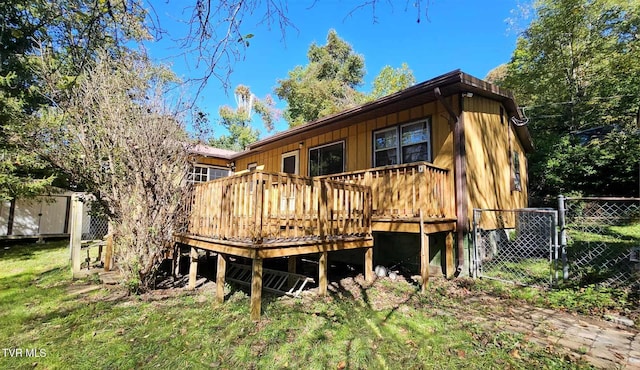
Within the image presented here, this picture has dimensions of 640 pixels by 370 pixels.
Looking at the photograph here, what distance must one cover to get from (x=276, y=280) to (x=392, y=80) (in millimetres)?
22656

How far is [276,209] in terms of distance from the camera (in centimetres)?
467

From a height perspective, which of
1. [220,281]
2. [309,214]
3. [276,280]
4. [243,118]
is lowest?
[276,280]

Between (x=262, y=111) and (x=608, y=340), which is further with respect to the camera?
(x=262, y=111)

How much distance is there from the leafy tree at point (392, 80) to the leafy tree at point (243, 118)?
9.78 m

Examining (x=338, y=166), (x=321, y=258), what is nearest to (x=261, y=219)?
(x=321, y=258)

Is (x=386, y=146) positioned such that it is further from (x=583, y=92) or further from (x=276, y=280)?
(x=583, y=92)

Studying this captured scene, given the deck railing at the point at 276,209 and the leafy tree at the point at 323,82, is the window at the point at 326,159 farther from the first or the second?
the leafy tree at the point at 323,82

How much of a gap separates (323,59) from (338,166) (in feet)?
63.4

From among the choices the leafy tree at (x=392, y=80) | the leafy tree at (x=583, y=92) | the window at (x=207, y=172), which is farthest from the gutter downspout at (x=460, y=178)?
the leafy tree at (x=392, y=80)

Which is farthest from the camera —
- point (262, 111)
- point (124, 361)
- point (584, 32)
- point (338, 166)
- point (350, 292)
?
point (262, 111)

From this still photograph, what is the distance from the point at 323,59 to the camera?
2523 cm

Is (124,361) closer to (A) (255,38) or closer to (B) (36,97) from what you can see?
(A) (255,38)

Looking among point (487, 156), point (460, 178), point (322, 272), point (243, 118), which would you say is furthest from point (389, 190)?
point (243, 118)

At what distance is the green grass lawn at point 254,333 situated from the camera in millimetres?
2873
